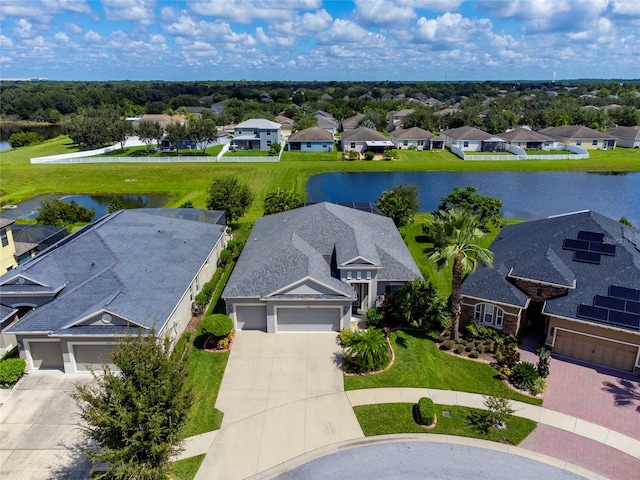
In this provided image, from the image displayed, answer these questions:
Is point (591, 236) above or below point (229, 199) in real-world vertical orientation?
above

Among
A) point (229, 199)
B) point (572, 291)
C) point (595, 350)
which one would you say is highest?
point (229, 199)

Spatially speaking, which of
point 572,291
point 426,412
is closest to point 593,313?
point 572,291

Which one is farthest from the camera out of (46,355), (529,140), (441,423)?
(529,140)

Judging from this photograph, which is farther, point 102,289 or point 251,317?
point 251,317

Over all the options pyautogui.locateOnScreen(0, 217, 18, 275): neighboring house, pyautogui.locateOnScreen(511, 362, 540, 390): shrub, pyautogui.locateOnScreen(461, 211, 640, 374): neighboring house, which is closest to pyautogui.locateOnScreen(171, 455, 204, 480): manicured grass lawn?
pyautogui.locateOnScreen(511, 362, 540, 390): shrub

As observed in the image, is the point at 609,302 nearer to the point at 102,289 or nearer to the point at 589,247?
the point at 589,247

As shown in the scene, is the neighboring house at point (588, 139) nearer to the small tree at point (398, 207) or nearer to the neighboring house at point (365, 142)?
the neighboring house at point (365, 142)

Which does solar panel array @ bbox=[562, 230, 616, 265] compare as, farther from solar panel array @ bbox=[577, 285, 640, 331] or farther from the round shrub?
the round shrub

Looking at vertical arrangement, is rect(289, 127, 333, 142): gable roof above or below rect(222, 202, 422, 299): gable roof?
above

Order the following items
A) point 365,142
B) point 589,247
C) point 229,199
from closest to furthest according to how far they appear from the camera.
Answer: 1. point 589,247
2. point 229,199
3. point 365,142
